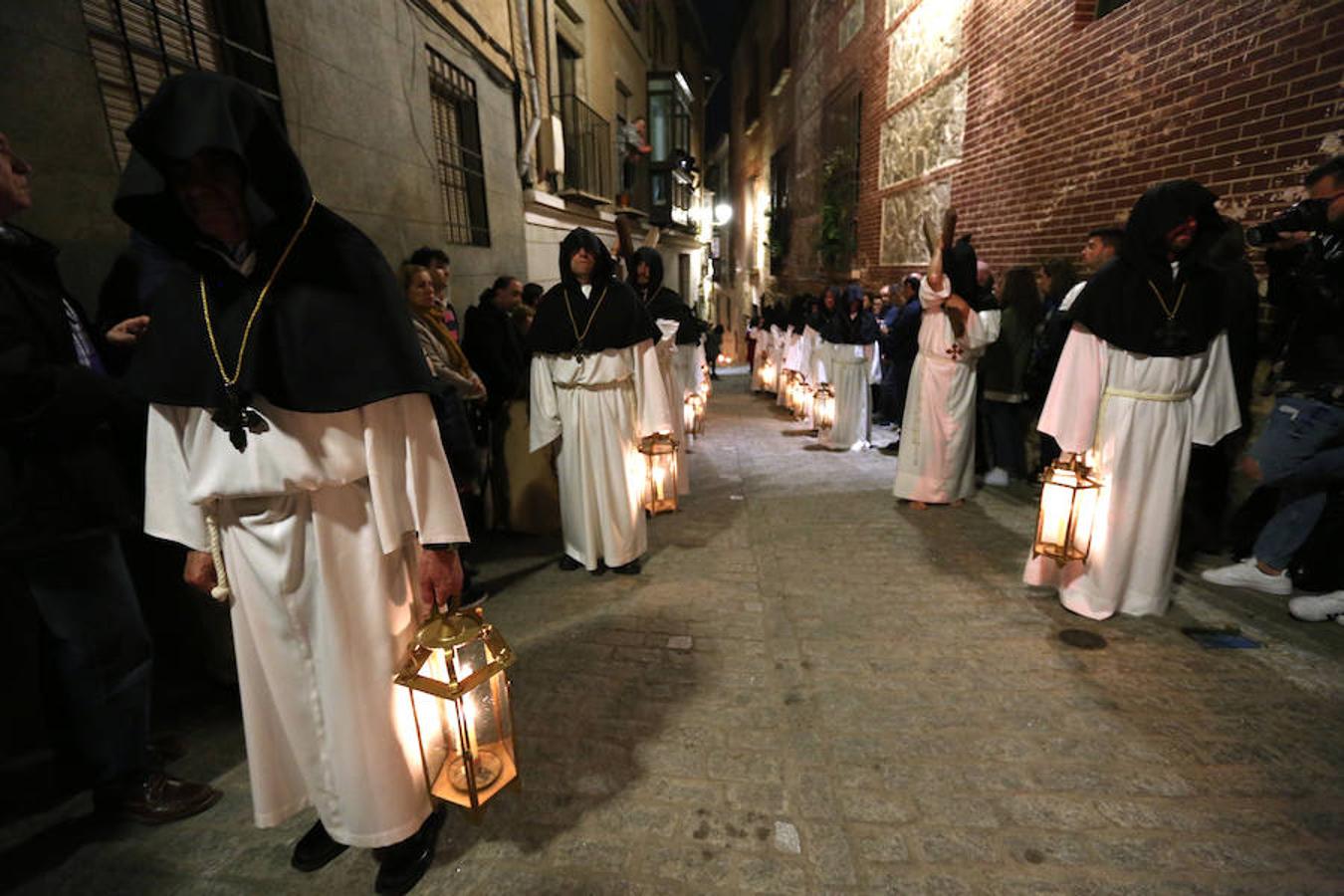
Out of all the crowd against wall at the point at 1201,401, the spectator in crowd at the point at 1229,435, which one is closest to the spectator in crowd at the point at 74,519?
the crowd against wall at the point at 1201,401

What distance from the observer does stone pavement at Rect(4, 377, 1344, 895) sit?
2049mm

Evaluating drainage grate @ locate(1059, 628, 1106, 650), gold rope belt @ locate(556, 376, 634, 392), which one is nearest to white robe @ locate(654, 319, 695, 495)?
gold rope belt @ locate(556, 376, 634, 392)

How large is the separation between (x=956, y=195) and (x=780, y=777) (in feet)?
26.3

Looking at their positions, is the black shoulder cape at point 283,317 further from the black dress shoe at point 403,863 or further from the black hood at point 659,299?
the black hood at point 659,299

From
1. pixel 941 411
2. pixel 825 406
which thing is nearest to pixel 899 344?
pixel 825 406

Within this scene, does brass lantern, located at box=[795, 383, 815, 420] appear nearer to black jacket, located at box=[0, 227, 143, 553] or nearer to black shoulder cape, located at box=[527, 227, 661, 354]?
black shoulder cape, located at box=[527, 227, 661, 354]

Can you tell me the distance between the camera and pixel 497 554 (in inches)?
189

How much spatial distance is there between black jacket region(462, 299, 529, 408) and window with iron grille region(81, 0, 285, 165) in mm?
1931

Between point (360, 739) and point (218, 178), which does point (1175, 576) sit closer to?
point (360, 739)

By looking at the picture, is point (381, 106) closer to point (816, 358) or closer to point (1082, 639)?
point (816, 358)

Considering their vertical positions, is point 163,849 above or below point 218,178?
below

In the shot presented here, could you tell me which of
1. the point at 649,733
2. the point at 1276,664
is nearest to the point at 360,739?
the point at 649,733

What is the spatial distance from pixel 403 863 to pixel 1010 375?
629cm

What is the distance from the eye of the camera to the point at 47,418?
2.04m
